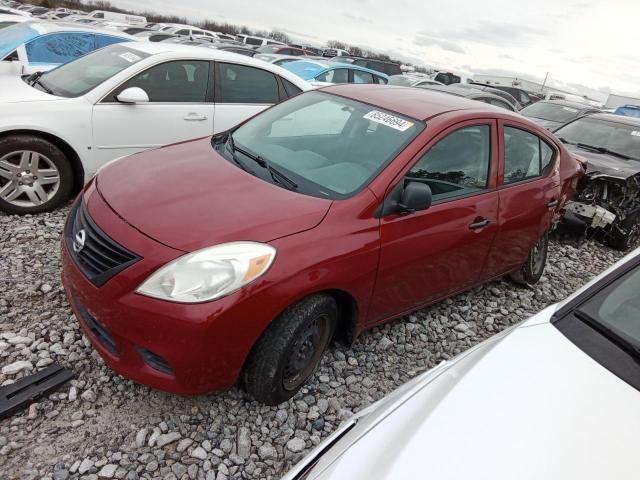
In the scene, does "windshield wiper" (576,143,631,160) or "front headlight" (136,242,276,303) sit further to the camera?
"windshield wiper" (576,143,631,160)

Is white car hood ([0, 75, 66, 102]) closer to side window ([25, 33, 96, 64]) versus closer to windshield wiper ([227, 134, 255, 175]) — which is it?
windshield wiper ([227, 134, 255, 175])

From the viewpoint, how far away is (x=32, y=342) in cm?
274

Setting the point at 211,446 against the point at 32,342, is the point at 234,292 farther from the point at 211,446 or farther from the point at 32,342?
the point at 32,342

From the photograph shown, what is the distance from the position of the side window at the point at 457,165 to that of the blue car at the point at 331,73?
26.0 ft

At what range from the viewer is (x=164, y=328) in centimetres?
207

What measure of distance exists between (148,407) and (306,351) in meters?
0.87

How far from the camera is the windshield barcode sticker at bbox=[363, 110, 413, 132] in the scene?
9.52 feet

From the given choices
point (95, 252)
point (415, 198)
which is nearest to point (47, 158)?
point (95, 252)

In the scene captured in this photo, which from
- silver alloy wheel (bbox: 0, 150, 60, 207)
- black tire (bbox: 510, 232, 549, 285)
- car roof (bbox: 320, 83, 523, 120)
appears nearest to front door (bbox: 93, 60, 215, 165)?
silver alloy wheel (bbox: 0, 150, 60, 207)

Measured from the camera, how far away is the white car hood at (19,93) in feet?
13.1

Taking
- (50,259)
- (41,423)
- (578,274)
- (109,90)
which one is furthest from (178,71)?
(578,274)

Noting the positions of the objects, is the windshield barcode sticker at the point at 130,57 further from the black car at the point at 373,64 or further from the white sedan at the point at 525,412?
the black car at the point at 373,64

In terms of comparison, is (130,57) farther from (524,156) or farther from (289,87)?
(524,156)

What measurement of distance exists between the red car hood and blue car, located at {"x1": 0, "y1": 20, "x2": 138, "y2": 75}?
5108 mm
